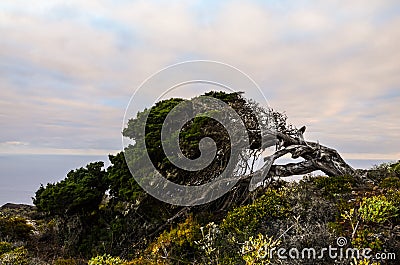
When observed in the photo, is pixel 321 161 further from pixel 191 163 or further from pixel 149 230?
pixel 149 230

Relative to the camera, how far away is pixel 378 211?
5.69 m

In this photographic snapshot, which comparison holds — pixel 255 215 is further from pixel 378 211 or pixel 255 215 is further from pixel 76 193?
pixel 76 193

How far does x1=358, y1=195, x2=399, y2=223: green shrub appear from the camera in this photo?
18.5ft

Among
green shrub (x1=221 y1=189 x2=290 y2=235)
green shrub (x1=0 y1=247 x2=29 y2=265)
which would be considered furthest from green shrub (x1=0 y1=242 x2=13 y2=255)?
green shrub (x1=221 y1=189 x2=290 y2=235)

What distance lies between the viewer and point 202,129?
855cm

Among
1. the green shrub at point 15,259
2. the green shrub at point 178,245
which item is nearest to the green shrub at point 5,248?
the green shrub at point 15,259

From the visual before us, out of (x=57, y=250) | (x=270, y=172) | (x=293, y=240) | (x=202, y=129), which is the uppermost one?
(x=202, y=129)

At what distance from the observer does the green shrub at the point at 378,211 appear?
5.65 metres

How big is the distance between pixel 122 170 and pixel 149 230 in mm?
1573

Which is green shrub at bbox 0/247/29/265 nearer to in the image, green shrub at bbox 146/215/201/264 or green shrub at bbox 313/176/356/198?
green shrub at bbox 146/215/201/264

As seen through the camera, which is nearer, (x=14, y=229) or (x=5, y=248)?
(x=5, y=248)

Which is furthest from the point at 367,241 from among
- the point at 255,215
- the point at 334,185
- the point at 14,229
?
the point at 14,229

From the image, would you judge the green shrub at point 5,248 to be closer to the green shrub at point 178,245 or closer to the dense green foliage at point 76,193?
the dense green foliage at point 76,193

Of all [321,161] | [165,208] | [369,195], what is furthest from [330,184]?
[165,208]
